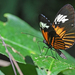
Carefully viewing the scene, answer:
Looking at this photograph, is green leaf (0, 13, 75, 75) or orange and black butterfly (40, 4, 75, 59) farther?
orange and black butterfly (40, 4, 75, 59)

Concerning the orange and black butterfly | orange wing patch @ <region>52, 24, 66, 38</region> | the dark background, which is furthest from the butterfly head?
the dark background

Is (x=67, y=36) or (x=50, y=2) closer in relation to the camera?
(x=67, y=36)

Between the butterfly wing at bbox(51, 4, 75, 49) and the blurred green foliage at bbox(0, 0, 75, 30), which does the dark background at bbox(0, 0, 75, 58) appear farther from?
the butterfly wing at bbox(51, 4, 75, 49)

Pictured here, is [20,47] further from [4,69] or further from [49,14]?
[49,14]

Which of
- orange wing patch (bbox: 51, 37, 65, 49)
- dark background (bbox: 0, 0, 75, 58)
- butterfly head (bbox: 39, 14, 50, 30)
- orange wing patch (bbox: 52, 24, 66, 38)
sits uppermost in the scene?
dark background (bbox: 0, 0, 75, 58)

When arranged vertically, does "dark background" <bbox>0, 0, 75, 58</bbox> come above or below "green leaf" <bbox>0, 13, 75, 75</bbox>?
above

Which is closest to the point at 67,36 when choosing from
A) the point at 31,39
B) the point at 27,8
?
the point at 31,39

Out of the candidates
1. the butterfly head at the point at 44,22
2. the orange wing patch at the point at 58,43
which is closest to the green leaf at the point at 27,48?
the orange wing patch at the point at 58,43

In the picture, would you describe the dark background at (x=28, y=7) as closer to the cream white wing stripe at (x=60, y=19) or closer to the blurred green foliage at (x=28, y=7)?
the blurred green foliage at (x=28, y=7)
